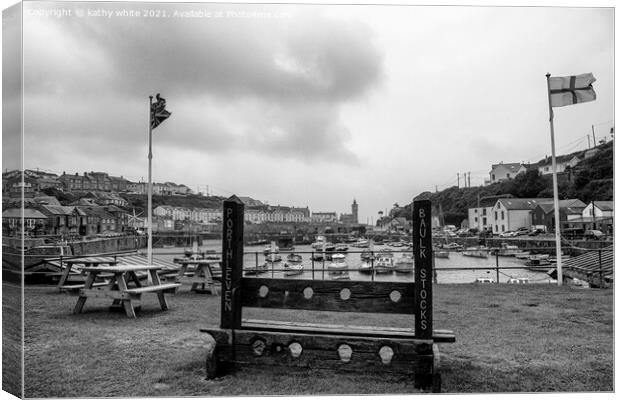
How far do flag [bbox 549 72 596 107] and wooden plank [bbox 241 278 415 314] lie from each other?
4.53 meters

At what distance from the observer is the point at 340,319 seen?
598 centimetres

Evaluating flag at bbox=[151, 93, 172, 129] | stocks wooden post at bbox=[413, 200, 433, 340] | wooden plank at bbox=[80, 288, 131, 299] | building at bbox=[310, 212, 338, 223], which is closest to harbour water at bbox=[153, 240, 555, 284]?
wooden plank at bbox=[80, 288, 131, 299]

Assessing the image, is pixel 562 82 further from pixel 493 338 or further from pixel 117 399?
pixel 117 399

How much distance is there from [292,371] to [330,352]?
44 cm

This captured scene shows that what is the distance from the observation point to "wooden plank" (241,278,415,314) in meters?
3.31

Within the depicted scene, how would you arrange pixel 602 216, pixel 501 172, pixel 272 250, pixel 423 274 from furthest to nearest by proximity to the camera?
pixel 501 172
pixel 272 250
pixel 602 216
pixel 423 274

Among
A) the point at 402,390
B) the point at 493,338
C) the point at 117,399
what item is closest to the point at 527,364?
the point at 493,338

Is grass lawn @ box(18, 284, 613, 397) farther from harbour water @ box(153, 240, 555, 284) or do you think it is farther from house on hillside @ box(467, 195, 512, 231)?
house on hillside @ box(467, 195, 512, 231)

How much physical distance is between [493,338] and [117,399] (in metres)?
3.88

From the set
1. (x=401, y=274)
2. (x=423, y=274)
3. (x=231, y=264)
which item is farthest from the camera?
(x=401, y=274)

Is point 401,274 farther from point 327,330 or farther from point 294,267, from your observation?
point 327,330

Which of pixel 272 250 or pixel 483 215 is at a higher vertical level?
pixel 483 215

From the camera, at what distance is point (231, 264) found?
3525 mm

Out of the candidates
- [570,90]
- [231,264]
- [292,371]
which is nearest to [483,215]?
[570,90]
